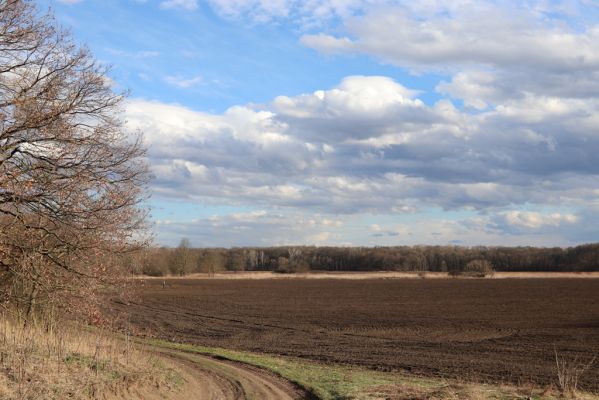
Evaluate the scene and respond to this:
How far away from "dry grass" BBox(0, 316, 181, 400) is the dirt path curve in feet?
2.12

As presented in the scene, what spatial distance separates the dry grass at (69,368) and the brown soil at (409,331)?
10.0 m

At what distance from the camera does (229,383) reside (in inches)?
603

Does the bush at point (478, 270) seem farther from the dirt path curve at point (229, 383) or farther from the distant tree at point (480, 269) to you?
the dirt path curve at point (229, 383)

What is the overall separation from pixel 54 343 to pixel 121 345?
8.03ft

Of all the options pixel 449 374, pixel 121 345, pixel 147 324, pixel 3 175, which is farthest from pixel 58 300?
pixel 147 324

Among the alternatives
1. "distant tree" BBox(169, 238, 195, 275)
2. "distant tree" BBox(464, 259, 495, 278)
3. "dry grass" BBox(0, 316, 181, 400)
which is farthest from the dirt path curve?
"distant tree" BBox(464, 259, 495, 278)

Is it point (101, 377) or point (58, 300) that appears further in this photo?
point (58, 300)

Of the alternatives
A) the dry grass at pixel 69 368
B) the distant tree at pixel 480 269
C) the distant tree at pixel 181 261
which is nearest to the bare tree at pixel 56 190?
the dry grass at pixel 69 368

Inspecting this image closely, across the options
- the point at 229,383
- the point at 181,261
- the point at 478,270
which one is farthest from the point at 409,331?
the point at 478,270

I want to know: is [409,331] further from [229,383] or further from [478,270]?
[478,270]

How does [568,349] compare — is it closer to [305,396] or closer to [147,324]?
[305,396]

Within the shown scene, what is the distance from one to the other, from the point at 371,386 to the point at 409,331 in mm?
21284

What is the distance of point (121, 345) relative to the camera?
51.3 ft

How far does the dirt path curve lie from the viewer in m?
13.8
